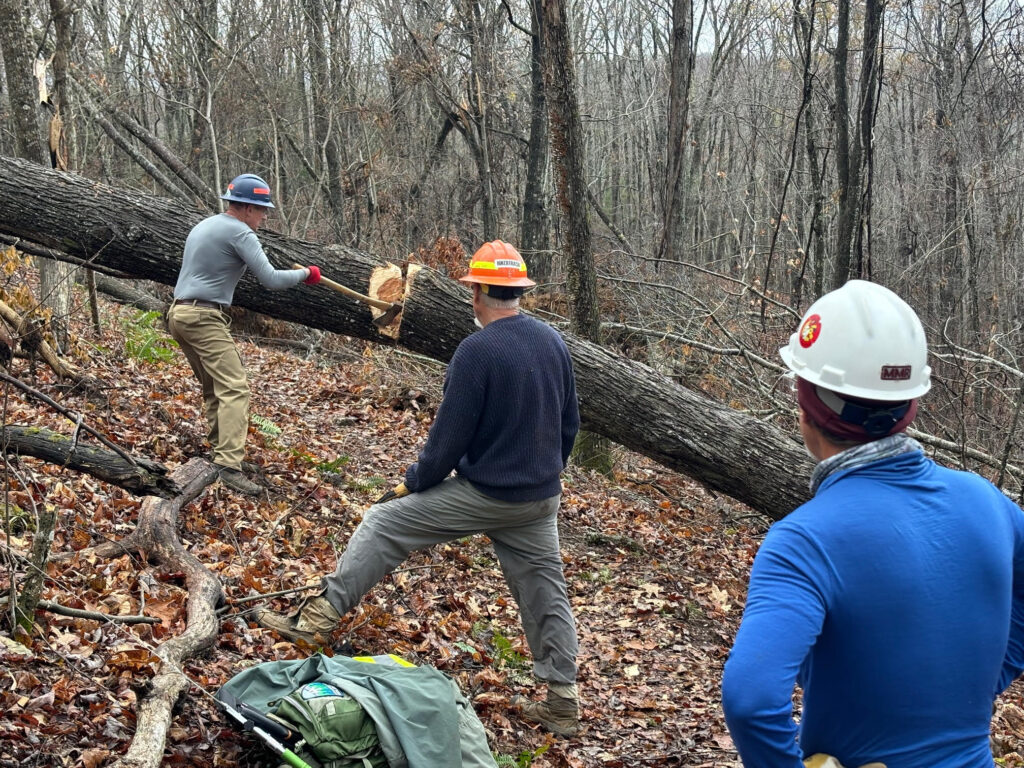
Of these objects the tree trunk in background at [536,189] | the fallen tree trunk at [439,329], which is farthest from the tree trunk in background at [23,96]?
the tree trunk in background at [536,189]

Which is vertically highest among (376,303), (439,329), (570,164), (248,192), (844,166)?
(844,166)

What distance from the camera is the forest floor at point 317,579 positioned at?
3.75 meters

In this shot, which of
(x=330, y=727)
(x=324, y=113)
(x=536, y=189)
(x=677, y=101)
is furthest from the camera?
(x=324, y=113)

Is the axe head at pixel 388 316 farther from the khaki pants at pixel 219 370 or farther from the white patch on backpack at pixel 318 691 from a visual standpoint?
the white patch on backpack at pixel 318 691

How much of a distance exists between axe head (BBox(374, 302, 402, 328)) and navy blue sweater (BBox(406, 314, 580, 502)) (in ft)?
8.01

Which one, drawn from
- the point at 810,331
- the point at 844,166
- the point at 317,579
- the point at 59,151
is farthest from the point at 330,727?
the point at 844,166

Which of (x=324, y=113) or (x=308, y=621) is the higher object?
(x=324, y=113)

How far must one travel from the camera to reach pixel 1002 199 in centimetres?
1795

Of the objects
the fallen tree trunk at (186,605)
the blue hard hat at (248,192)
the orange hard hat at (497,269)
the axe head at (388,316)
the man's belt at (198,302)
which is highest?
the blue hard hat at (248,192)

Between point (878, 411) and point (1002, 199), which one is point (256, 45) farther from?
point (878, 411)

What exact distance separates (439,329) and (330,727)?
390 centimetres

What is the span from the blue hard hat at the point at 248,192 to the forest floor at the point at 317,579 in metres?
1.66

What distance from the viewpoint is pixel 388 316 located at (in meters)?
6.91

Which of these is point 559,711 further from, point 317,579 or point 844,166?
point 844,166
